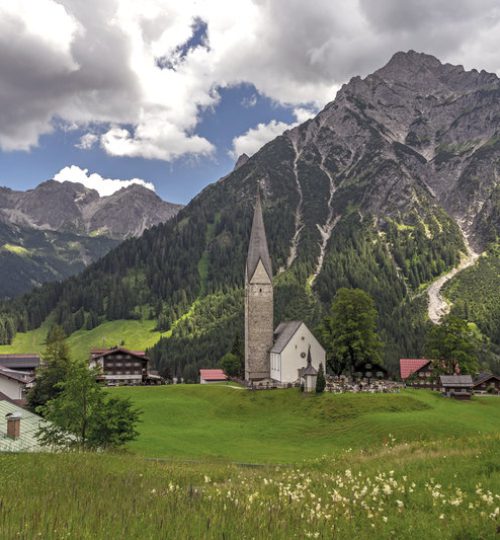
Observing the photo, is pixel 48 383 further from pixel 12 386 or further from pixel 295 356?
pixel 295 356

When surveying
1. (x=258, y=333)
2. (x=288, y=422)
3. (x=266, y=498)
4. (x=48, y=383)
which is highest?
(x=258, y=333)

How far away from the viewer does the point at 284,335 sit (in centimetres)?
9525

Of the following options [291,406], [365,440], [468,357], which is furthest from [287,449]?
[468,357]

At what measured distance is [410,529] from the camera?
382 inches

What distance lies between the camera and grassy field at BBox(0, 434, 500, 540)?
8.63 meters

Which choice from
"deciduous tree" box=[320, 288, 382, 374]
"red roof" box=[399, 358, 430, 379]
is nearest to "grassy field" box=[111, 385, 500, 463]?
"deciduous tree" box=[320, 288, 382, 374]

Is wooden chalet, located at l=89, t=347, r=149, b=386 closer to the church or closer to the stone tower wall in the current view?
the stone tower wall

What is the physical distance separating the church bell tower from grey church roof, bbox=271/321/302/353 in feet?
7.13

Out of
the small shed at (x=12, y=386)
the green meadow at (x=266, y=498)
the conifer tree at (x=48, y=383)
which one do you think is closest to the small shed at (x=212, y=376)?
the small shed at (x=12, y=386)

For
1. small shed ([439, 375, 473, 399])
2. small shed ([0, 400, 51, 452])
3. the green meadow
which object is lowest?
small shed ([0, 400, 51, 452])

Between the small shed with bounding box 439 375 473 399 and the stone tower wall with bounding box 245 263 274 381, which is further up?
the stone tower wall with bounding box 245 263 274 381

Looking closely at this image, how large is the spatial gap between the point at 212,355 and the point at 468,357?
10107cm

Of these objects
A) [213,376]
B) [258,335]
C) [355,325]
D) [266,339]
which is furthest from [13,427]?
[213,376]

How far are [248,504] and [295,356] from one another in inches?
3214
